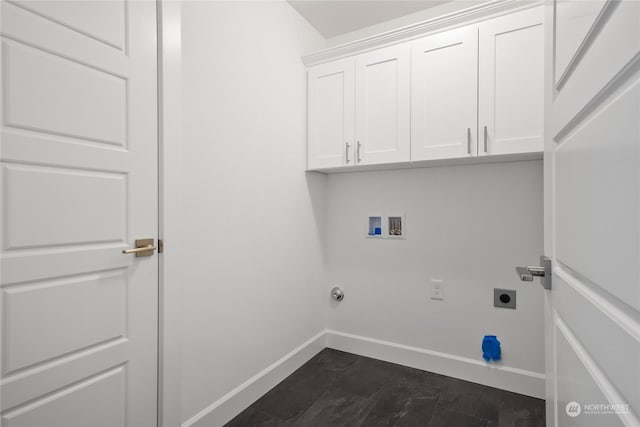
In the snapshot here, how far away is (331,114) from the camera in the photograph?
2.24 metres

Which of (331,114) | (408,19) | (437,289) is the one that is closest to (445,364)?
(437,289)

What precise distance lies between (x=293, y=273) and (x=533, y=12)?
200 centimetres

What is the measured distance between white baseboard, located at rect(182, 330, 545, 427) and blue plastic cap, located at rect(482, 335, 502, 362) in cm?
6

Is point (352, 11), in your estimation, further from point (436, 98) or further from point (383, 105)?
point (436, 98)

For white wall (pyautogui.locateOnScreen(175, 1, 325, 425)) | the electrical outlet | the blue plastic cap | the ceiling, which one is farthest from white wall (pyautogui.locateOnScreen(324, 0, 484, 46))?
the blue plastic cap

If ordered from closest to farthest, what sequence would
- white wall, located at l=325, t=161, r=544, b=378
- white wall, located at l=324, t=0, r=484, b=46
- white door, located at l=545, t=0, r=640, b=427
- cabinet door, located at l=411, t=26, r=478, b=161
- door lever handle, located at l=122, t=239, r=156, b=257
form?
1. white door, located at l=545, t=0, r=640, b=427
2. door lever handle, located at l=122, t=239, r=156, b=257
3. cabinet door, located at l=411, t=26, r=478, b=161
4. white wall, located at l=325, t=161, r=544, b=378
5. white wall, located at l=324, t=0, r=484, b=46

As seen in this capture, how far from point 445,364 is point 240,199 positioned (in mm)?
1696

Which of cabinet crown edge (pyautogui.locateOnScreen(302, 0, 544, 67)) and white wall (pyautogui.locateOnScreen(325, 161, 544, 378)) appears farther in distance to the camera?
white wall (pyautogui.locateOnScreen(325, 161, 544, 378))

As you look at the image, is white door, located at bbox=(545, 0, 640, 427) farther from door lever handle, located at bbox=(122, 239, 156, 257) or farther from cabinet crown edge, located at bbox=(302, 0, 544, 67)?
door lever handle, located at bbox=(122, 239, 156, 257)

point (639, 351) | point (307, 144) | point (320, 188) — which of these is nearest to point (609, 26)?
point (639, 351)

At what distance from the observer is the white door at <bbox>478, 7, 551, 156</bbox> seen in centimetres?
164

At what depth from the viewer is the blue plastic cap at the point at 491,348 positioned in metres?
1.95

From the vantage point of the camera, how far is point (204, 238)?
1.55 meters

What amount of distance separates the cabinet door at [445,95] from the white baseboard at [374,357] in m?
1.32
